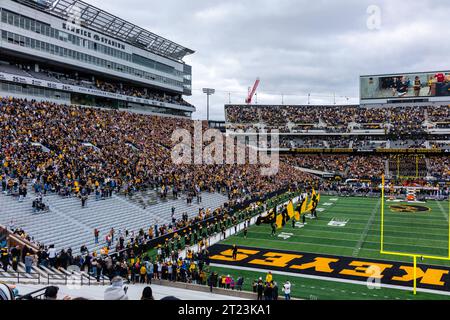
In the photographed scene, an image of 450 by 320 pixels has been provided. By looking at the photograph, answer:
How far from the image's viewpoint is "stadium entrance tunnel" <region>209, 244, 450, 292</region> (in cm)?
1485

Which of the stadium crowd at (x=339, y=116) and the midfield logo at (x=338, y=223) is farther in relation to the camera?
the stadium crowd at (x=339, y=116)

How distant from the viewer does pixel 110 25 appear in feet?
140

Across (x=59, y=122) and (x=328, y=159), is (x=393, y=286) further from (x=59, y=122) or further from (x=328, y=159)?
(x=328, y=159)

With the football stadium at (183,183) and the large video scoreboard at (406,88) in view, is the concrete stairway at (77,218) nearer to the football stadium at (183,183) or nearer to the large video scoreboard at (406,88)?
the football stadium at (183,183)

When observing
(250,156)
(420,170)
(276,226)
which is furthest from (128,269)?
(420,170)

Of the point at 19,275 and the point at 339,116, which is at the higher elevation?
the point at 339,116

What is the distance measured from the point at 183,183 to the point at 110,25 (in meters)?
22.9

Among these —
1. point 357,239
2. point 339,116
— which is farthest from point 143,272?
point 339,116

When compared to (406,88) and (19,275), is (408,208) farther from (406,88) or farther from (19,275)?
(406,88)

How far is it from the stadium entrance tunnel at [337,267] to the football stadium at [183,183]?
0.31ft

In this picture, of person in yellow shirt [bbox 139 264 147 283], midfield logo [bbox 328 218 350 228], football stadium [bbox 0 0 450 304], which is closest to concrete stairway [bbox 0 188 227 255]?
football stadium [bbox 0 0 450 304]

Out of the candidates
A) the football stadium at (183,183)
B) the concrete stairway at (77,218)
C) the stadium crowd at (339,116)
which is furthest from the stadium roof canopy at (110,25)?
the concrete stairway at (77,218)

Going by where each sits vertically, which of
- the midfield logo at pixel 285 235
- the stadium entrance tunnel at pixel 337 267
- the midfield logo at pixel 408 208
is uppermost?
the midfield logo at pixel 408 208

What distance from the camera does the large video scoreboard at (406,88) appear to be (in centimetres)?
5884
